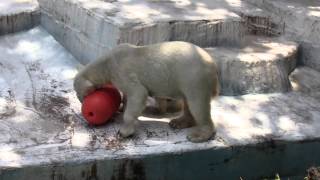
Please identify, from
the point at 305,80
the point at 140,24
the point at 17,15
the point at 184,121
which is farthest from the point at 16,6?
the point at 305,80

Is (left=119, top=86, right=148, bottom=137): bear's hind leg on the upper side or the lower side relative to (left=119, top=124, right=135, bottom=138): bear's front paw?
upper

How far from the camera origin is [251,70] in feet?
19.3

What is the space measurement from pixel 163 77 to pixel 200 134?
1.87 feet

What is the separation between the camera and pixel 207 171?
16.1ft

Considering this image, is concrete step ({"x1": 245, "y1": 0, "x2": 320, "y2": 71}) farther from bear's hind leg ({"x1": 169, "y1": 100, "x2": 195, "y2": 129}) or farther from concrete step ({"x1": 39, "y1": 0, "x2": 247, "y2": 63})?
bear's hind leg ({"x1": 169, "y1": 100, "x2": 195, "y2": 129})

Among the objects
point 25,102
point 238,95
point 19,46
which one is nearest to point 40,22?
point 19,46

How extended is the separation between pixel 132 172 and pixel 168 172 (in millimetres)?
312

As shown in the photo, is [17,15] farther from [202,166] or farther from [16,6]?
[202,166]

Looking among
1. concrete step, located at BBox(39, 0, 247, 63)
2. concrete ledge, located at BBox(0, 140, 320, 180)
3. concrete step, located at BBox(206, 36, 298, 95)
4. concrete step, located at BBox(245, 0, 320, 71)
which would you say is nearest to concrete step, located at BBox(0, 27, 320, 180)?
concrete ledge, located at BBox(0, 140, 320, 180)

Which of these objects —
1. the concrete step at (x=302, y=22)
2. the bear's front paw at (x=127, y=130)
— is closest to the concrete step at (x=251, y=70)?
the concrete step at (x=302, y=22)

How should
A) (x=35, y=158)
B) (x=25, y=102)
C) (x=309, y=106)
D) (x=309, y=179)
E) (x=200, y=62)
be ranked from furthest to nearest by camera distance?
(x=309, y=106) < (x=25, y=102) < (x=200, y=62) < (x=35, y=158) < (x=309, y=179)

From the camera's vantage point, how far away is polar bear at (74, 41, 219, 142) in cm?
474

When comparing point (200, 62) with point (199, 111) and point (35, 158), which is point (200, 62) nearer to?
point (199, 111)

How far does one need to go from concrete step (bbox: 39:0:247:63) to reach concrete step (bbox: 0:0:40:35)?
1.89ft
